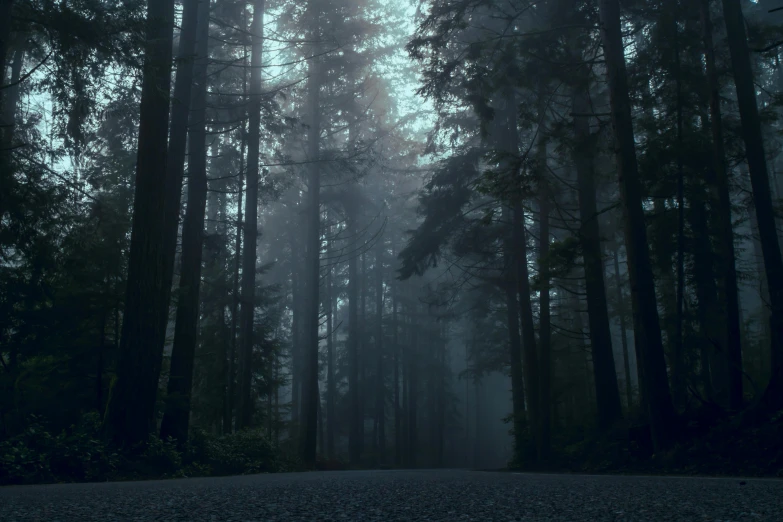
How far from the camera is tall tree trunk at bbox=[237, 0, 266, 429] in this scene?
18.4 metres

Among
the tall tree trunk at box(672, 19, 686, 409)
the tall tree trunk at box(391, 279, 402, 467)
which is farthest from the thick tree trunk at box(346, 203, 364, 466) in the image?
the tall tree trunk at box(672, 19, 686, 409)

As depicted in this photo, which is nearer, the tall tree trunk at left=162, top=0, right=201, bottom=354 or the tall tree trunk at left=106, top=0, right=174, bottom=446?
the tall tree trunk at left=106, top=0, right=174, bottom=446

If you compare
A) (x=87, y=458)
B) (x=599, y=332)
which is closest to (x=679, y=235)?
(x=599, y=332)

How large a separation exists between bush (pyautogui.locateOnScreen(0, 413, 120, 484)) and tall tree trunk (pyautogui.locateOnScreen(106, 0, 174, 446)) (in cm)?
56

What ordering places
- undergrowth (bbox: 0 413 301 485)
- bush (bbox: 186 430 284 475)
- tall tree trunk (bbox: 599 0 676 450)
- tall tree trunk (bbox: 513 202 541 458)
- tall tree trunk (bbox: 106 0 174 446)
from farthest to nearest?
1. tall tree trunk (bbox: 513 202 541 458)
2. bush (bbox: 186 430 284 475)
3. tall tree trunk (bbox: 599 0 676 450)
4. tall tree trunk (bbox: 106 0 174 446)
5. undergrowth (bbox: 0 413 301 485)

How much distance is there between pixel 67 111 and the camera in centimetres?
1027

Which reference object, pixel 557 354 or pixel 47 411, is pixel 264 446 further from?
pixel 557 354

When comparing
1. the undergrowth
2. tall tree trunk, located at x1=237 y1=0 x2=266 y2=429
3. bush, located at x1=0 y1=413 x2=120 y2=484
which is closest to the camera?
bush, located at x1=0 y1=413 x2=120 y2=484

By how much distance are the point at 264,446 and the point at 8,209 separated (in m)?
7.81

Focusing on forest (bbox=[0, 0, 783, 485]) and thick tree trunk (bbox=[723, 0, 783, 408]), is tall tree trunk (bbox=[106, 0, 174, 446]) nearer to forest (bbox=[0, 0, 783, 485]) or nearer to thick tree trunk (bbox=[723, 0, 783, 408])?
forest (bbox=[0, 0, 783, 485])

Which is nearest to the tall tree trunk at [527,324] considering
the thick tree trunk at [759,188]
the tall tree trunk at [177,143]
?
the thick tree trunk at [759,188]

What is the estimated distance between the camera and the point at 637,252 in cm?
1113

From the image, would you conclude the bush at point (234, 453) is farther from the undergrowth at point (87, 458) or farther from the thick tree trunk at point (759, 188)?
the thick tree trunk at point (759, 188)

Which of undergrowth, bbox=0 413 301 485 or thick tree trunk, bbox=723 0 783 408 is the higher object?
thick tree trunk, bbox=723 0 783 408
